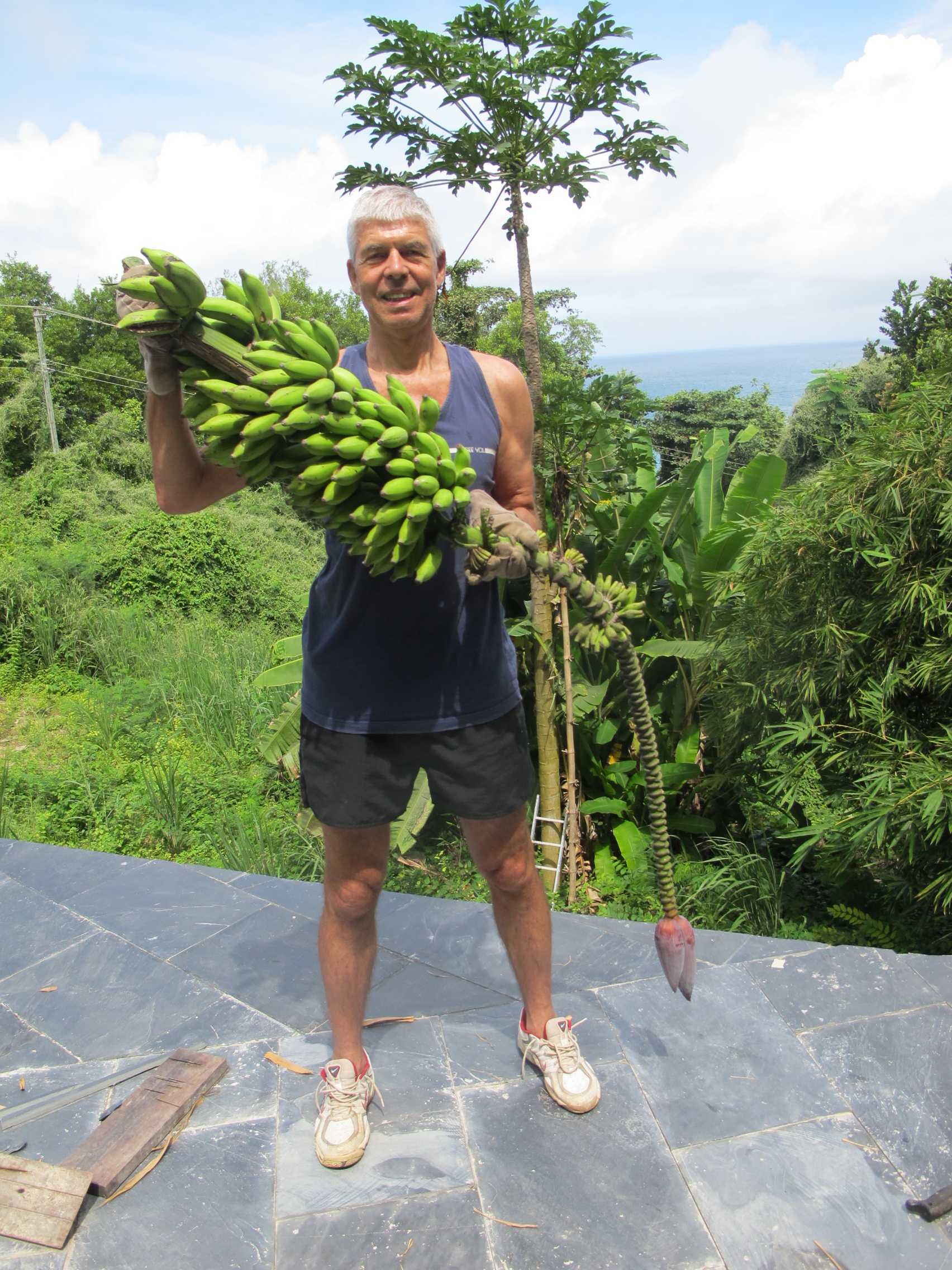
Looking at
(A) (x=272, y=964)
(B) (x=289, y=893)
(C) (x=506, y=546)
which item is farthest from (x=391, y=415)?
(B) (x=289, y=893)

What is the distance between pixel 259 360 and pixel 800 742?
7.40 feet

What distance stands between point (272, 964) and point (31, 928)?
0.86 meters

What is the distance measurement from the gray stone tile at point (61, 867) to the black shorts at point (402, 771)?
1.62m

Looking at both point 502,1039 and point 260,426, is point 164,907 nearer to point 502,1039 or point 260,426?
point 502,1039

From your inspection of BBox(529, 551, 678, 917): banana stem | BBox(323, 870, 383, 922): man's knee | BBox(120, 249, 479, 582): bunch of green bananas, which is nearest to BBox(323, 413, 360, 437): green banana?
BBox(120, 249, 479, 582): bunch of green bananas

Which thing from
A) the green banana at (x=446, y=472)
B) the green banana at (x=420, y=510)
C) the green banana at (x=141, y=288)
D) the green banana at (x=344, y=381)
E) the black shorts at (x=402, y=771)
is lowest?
the black shorts at (x=402, y=771)

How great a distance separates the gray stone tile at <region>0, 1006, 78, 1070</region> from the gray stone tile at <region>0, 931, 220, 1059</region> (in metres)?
0.02

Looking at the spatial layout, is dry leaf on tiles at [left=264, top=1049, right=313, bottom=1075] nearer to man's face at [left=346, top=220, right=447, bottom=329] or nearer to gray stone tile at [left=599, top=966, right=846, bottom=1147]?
gray stone tile at [left=599, top=966, right=846, bottom=1147]

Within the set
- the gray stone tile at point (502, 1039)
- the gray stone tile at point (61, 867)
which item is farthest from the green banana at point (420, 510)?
the gray stone tile at point (61, 867)

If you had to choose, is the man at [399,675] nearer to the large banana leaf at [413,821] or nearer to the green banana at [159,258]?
the green banana at [159,258]

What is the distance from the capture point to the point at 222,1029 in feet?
7.30

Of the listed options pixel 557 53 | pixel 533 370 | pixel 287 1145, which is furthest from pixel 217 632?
pixel 287 1145

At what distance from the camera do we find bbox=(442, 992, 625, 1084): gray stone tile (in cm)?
202

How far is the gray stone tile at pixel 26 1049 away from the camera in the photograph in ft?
7.23
